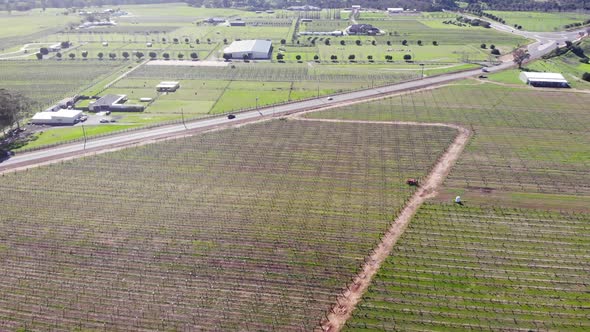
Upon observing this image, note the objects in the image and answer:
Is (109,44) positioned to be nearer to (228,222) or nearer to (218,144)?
(218,144)

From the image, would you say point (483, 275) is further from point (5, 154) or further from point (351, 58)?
point (351, 58)

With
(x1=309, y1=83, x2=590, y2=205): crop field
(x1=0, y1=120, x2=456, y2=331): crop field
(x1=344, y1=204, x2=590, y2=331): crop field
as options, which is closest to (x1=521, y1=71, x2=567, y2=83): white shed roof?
(x1=309, y1=83, x2=590, y2=205): crop field

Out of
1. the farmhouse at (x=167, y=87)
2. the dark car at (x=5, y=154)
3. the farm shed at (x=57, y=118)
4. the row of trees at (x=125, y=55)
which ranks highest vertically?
the row of trees at (x=125, y=55)

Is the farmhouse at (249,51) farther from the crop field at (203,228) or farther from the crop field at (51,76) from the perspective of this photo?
the crop field at (203,228)

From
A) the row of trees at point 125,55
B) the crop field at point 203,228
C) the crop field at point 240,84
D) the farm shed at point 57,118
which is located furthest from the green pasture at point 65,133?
the row of trees at point 125,55

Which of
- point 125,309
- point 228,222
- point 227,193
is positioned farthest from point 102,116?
point 125,309

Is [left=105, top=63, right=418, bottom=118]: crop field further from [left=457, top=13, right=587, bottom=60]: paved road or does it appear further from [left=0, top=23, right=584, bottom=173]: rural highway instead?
[left=457, top=13, right=587, bottom=60]: paved road
